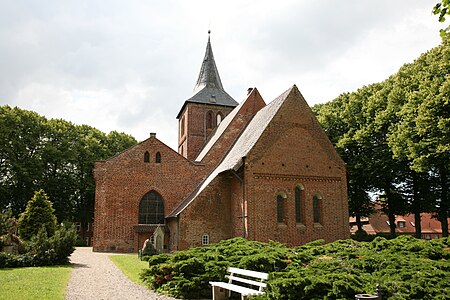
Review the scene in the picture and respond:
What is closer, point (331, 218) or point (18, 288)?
point (18, 288)

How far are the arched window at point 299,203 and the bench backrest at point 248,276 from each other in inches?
489

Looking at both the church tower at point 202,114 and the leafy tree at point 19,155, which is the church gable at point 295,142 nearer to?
the church tower at point 202,114

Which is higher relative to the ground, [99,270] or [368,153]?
[368,153]

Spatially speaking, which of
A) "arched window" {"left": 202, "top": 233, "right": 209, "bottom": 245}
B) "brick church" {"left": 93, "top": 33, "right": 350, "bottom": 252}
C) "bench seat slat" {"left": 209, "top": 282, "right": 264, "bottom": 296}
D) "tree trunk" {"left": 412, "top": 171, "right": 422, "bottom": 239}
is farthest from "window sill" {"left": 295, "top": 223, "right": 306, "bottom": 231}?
"tree trunk" {"left": 412, "top": 171, "right": 422, "bottom": 239}

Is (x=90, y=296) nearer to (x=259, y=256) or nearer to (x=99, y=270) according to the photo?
(x=259, y=256)

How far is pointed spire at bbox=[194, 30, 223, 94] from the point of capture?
142 ft

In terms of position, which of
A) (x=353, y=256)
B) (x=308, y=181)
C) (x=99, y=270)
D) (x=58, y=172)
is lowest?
(x=99, y=270)

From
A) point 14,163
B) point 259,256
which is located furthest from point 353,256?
point 14,163

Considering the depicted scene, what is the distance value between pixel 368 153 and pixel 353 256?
79.5 ft

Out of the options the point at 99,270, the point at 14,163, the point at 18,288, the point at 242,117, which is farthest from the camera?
the point at 14,163

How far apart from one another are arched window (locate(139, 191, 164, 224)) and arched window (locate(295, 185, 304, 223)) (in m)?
11.7

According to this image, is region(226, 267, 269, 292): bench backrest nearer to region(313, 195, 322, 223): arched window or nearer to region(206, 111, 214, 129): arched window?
region(313, 195, 322, 223): arched window

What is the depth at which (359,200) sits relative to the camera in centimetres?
3562

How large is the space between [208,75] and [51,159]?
2128 centimetres
